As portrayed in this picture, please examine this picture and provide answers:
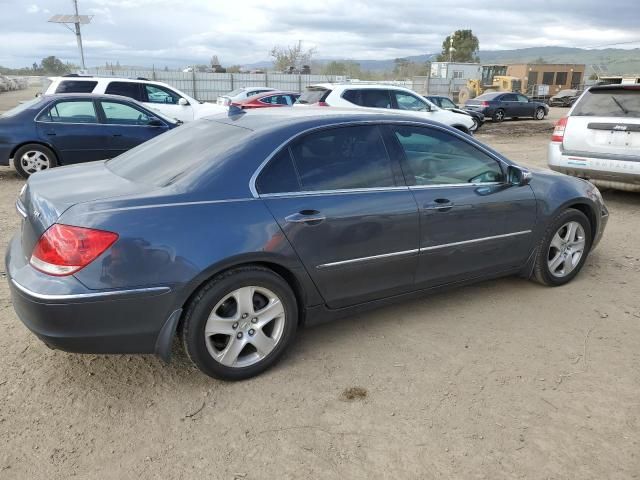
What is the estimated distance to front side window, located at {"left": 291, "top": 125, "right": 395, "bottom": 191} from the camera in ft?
10.7

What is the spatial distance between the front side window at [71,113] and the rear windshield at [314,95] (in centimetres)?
566

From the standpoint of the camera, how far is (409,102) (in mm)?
13461

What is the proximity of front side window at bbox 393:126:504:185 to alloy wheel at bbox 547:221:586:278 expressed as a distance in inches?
35.0

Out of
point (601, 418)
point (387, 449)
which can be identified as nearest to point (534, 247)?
point (601, 418)

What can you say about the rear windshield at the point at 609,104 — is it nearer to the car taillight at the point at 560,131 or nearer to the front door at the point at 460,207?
the car taillight at the point at 560,131

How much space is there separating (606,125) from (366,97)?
676 centimetres

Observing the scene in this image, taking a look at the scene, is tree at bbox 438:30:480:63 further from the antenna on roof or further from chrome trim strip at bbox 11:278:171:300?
chrome trim strip at bbox 11:278:171:300

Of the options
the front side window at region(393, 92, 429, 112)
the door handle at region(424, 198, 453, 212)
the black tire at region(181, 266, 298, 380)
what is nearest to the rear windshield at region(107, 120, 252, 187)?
the black tire at region(181, 266, 298, 380)

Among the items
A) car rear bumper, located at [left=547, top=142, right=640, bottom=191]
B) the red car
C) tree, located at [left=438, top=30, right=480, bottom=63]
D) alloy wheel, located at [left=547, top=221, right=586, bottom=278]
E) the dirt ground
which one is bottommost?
the dirt ground

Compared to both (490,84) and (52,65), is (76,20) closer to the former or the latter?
(490,84)

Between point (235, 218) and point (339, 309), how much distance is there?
0.96m

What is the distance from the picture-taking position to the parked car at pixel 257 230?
266 centimetres

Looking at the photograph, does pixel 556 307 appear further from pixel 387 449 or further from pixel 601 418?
pixel 387 449

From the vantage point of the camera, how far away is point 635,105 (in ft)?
22.3
